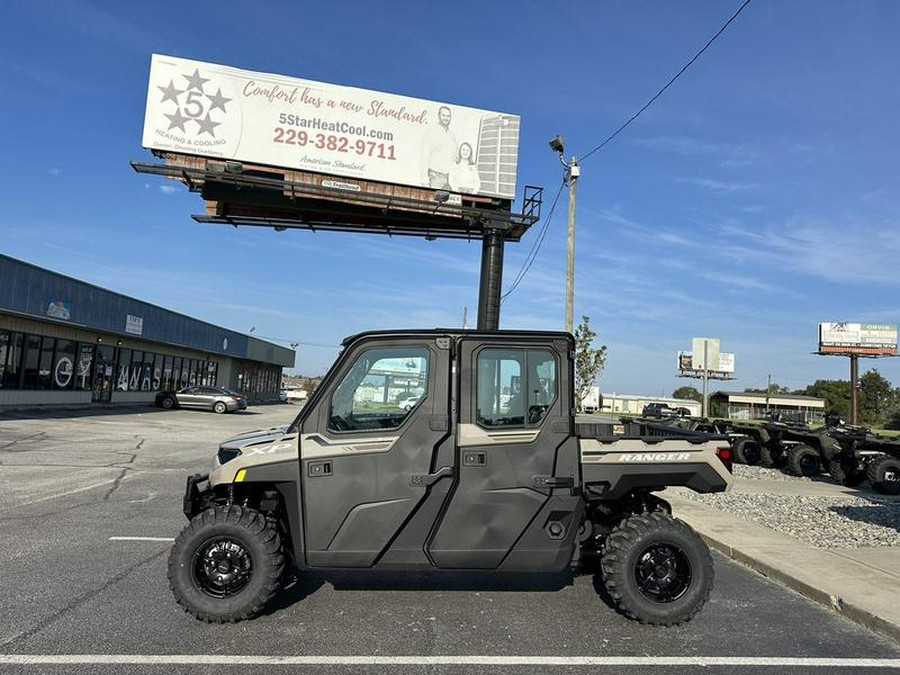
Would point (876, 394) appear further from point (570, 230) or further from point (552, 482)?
point (552, 482)

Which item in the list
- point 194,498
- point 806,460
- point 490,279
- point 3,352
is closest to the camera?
point 194,498

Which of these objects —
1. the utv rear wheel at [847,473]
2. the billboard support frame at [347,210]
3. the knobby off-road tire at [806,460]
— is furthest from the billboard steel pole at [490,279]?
the utv rear wheel at [847,473]

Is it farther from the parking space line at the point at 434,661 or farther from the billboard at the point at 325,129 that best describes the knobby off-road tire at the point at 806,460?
the parking space line at the point at 434,661

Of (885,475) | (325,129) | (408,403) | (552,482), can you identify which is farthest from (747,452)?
(408,403)

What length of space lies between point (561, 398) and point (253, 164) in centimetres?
1477

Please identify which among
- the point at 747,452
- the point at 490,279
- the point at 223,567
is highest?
the point at 490,279

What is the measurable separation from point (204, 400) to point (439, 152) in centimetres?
2333

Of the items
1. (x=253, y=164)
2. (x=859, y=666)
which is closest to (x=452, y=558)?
(x=859, y=666)

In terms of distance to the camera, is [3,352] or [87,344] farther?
[87,344]

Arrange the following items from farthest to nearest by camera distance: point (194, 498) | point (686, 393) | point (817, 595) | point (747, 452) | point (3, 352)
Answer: point (686, 393)
point (3, 352)
point (747, 452)
point (817, 595)
point (194, 498)

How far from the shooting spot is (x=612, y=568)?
475 centimetres

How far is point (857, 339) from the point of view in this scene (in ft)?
184

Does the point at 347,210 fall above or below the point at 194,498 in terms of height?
above

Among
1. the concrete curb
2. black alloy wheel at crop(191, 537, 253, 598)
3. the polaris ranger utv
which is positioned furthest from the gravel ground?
black alloy wheel at crop(191, 537, 253, 598)
